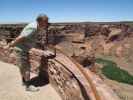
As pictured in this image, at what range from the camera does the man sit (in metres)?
5.64

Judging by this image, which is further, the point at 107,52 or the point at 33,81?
Answer: the point at 107,52

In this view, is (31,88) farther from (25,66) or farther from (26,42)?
(26,42)

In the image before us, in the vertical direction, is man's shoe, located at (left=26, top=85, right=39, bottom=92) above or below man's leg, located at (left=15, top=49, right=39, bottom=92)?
below

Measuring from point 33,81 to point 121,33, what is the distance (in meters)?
50.8

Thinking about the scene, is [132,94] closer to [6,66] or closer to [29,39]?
[6,66]

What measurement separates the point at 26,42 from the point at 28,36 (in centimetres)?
27

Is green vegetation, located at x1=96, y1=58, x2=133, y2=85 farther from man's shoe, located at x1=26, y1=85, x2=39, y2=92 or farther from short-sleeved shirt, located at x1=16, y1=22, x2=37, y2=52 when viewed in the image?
short-sleeved shirt, located at x1=16, y1=22, x2=37, y2=52

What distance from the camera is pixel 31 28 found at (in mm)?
5707

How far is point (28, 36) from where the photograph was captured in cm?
571

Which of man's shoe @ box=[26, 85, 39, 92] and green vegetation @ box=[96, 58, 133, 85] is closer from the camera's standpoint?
man's shoe @ box=[26, 85, 39, 92]

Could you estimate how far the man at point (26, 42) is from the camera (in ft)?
18.5

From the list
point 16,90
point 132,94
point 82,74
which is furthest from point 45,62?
point 132,94

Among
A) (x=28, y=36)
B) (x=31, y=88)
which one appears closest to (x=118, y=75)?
(x=31, y=88)

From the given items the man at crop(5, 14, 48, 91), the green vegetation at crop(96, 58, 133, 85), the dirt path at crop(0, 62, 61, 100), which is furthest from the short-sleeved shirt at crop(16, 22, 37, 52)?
the green vegetation at crop(96, 58, 133, 85)
